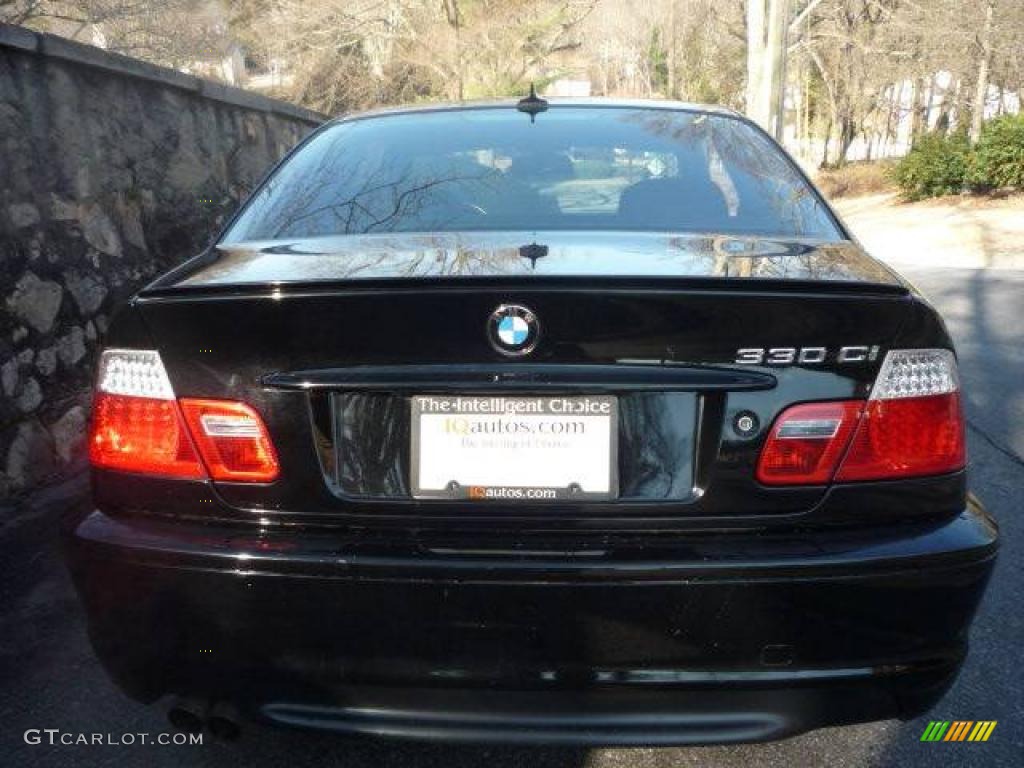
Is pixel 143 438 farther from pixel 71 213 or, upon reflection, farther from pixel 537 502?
pixel 71 213

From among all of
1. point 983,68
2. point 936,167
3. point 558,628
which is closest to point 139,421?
point 558,628

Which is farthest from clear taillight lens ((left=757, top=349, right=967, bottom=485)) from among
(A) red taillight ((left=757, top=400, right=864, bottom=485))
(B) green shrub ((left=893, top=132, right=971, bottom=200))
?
(B) green shrub ((left=893, top=132, right=971, bottom=200))

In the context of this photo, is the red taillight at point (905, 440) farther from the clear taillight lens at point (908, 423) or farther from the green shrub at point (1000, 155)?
the green shrub at point (1000, 155)

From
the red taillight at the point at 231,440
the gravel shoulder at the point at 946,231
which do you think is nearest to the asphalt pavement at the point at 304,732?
the red taillight at the point at 231,440

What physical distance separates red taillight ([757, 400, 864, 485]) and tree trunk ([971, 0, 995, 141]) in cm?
2048

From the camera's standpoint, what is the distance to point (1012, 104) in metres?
33.1

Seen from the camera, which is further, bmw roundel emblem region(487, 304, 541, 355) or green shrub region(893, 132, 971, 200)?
green shrub region(893, 132, 971, 200)

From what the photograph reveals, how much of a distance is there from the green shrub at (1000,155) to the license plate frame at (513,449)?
18573 millimetres

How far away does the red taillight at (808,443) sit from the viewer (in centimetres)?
169

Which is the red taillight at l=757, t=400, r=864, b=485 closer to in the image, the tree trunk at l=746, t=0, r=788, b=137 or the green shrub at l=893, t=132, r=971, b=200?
the tree trunk at l=746, t=0, r=788, b=137

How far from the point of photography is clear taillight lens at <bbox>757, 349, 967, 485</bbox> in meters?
1.70

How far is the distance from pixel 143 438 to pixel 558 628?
0.89m

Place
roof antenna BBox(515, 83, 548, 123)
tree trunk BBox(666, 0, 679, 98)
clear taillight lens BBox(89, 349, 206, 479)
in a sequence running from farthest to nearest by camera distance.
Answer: tree trunk BBox(666, 0, 679, 98)
roof antenna BBox(515, 83, 548, 123)
clear taillight lens BBox(89, 349, 206, 479)

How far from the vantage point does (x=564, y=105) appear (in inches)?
124
